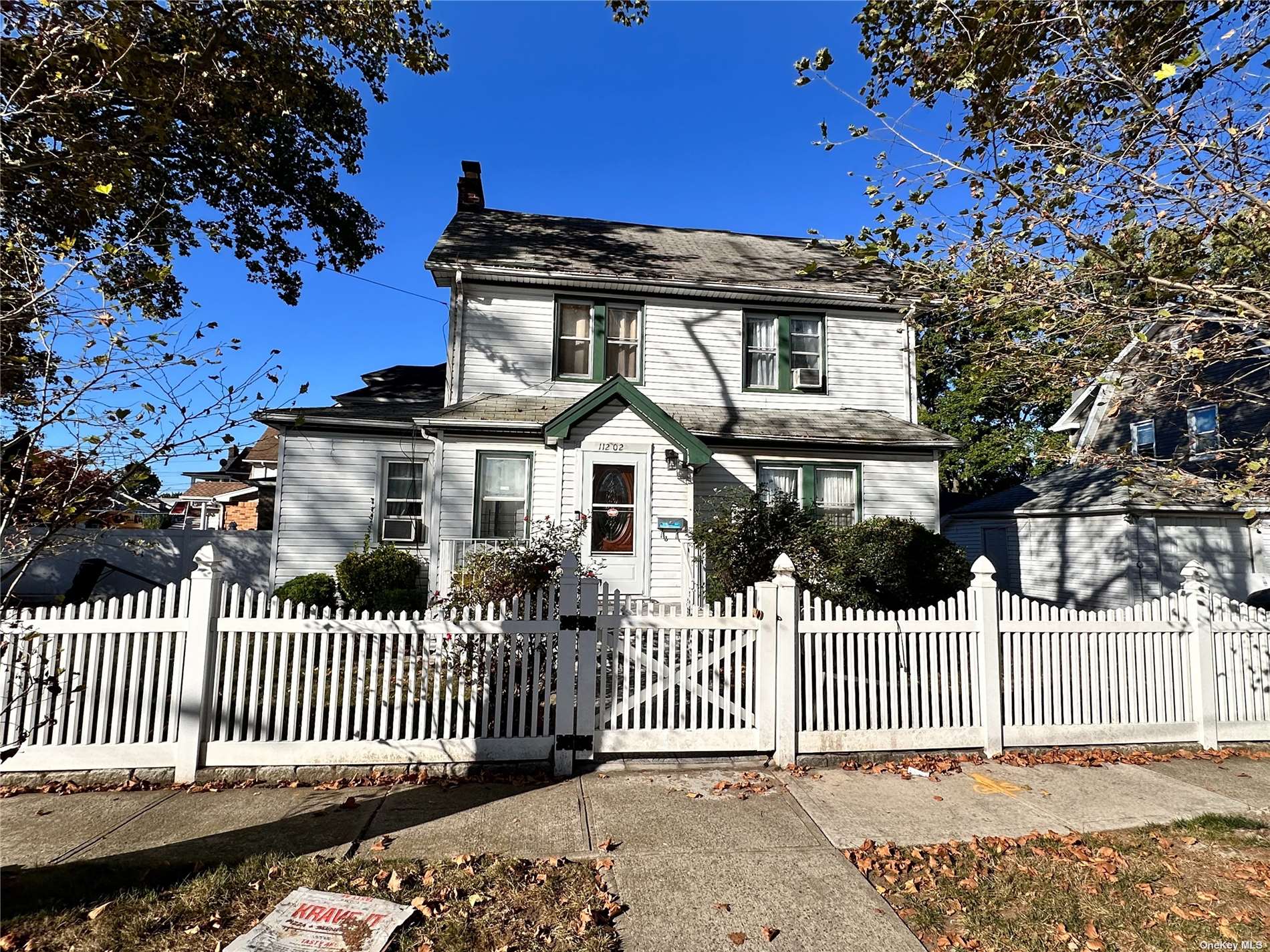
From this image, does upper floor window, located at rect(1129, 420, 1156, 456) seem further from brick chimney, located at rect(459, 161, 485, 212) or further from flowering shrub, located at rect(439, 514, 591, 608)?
brick chimney, located at rect(459, 161, 485, 212)

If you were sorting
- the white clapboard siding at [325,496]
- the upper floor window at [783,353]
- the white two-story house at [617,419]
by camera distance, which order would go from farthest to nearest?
the upper floor window at [783,353] → the white clapboard siding at [325,496] → the white two-story house at [617,419]

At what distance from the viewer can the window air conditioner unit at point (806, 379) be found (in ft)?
44.9

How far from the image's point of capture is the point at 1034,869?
13.4ft

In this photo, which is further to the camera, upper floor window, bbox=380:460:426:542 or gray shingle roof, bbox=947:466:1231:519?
gray shingle roof, bbox=947:466:1231:519

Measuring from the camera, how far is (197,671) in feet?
17.3

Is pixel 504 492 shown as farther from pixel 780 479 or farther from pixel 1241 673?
pixel 1241 673

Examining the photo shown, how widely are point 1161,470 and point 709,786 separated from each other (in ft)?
15.9

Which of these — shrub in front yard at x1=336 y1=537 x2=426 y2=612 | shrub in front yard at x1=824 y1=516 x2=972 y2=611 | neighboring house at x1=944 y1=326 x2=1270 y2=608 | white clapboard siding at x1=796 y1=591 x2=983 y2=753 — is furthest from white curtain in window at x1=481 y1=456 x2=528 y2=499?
neighboring house at x1=944 y1=326 x2=1270 y2=608

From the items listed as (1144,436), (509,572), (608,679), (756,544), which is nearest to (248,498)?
(509,572)

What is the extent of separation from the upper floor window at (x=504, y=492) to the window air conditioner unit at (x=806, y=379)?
6.08 meters

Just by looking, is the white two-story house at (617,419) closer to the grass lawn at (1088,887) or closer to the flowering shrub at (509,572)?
the flowering shrub at (509,572)

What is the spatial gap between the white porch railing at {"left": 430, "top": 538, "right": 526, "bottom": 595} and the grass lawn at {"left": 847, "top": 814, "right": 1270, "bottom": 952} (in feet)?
27.0

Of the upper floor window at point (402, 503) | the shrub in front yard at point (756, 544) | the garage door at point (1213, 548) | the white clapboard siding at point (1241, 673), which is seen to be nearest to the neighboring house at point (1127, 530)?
the garage door at point (1213, 548)

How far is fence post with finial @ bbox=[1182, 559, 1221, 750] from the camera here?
6.50 metres
